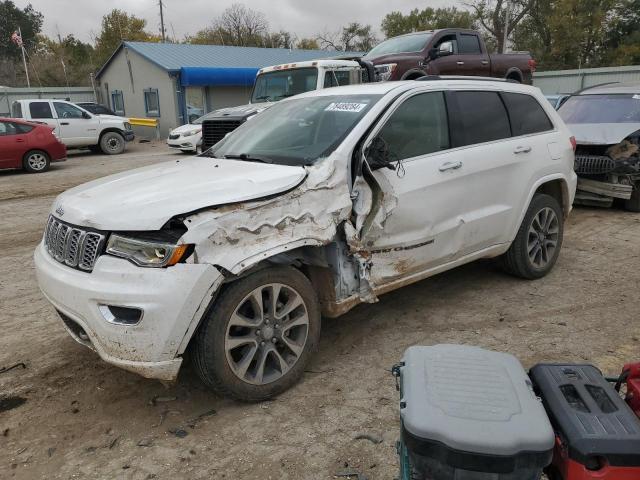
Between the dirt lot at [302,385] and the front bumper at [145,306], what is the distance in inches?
17.5

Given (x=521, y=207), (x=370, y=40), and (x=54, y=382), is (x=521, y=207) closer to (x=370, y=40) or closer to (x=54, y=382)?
(x=54, y=382)

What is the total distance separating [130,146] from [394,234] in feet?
66.6

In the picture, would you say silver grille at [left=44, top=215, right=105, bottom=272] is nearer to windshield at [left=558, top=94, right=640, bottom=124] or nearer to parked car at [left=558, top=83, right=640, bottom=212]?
parked car at [left=558, top=83, right=640, bottom=212]

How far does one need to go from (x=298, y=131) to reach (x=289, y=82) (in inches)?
269

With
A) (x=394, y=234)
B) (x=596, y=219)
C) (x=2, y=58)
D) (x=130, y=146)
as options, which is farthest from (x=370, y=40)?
(x=394, y=234)

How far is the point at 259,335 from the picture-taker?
304 cm

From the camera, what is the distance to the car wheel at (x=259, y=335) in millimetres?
2834


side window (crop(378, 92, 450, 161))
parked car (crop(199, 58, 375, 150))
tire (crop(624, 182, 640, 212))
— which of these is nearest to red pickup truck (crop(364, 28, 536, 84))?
parked car (crop(199, 58, 375, 150))

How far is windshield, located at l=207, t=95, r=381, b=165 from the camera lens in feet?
11.5

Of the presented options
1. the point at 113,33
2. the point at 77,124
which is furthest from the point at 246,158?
the point at 113,33

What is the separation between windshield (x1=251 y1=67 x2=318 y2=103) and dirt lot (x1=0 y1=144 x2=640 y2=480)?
231 inches

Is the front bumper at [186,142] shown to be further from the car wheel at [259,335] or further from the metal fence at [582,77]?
the metal fence at [582,77]

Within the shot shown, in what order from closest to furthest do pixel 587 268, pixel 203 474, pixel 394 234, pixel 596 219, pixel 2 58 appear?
1. pixel 203 474
2. pixel 394 234
3. pixel 587 268
4. pixel 596 219
5. pixel 2 58

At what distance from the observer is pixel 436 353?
72.7 inches
